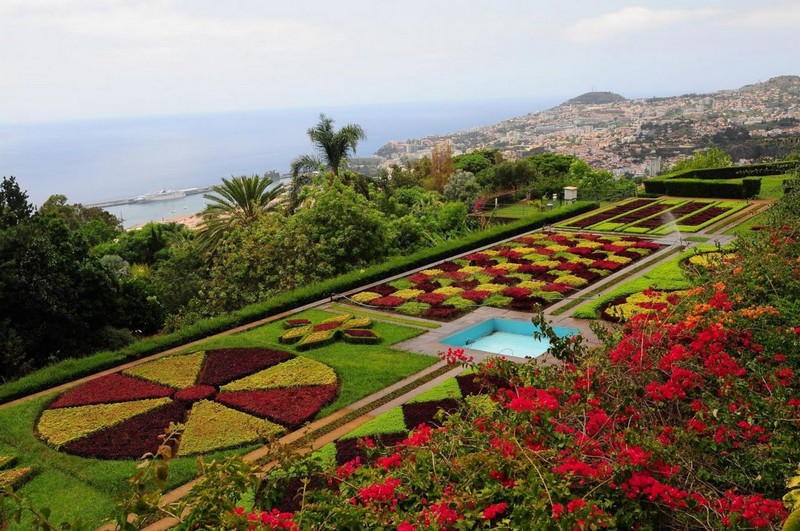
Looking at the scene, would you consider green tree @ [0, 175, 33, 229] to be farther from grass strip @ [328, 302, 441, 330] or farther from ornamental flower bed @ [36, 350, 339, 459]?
grass strip @ [328, 302, 441, 330]

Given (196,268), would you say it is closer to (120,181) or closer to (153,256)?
(153,256)

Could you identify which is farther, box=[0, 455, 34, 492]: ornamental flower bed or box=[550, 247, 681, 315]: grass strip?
box=[550, 247, 681, 315]: grass strip

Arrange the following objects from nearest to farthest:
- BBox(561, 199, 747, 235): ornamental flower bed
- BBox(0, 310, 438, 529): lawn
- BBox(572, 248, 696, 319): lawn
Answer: BBox(0, 310, 438, 529): lawn < BBox(572, 248, 696, 319): lawn < BBox(561, 199, 747, 235): ornamental flower bed

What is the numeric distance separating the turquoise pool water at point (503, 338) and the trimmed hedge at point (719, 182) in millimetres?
18347

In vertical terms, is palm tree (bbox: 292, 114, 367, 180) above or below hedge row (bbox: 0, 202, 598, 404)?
above

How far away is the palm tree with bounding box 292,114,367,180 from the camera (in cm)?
2667

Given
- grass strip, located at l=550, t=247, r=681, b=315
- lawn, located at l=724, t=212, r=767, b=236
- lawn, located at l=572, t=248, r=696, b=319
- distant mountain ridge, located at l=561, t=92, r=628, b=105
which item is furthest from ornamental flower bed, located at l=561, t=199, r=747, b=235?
distant mountain ridge, located at l=561, t=92, r=628, b=105

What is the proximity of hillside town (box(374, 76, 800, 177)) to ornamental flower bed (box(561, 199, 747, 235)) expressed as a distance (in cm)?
1227

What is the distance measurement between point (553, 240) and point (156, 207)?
72085 millimetres

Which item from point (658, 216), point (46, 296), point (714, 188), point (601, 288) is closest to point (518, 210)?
point (658, 216)

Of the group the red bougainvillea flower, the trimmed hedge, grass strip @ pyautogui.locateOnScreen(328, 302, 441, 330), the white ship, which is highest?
the white ship

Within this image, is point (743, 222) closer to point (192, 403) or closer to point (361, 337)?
point (361, 337)

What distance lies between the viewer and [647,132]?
8412cm

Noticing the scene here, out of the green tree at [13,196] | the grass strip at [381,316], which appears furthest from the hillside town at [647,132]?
the green tree at [13,196]
